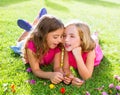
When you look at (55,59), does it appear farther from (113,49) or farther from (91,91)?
(113,49)

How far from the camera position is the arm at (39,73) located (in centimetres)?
426

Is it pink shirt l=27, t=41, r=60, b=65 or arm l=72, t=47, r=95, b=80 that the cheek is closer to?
arm l=72, t=47, r=95, b=80

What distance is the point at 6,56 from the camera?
555cm

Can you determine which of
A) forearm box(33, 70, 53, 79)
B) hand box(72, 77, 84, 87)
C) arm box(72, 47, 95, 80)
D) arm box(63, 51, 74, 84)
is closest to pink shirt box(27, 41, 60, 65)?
arm box(63, 51, 74, 84)

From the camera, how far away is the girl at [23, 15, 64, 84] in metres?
4.36

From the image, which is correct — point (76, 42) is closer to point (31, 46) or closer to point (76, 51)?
point (76, 51)

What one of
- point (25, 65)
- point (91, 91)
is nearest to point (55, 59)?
point (25, 65)

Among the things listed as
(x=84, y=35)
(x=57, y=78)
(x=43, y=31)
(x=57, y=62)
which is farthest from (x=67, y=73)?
(x=43, y=31)

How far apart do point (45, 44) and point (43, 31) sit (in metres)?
0.24

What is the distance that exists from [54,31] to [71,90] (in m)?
0.95

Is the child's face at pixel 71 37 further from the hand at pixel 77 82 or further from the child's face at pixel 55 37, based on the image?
the hand at pixel 77 82

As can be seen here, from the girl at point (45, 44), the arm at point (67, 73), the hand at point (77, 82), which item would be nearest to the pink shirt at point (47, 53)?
the girl at point (45, 44)

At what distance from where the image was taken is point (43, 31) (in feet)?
14.5

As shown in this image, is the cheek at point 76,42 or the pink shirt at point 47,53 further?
the pink shirt at point 47,53
